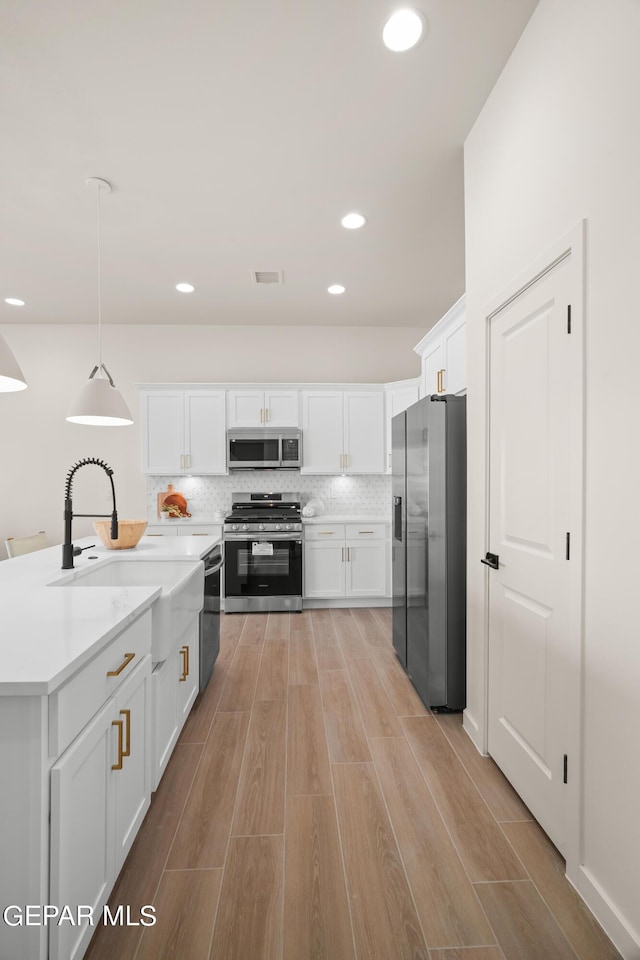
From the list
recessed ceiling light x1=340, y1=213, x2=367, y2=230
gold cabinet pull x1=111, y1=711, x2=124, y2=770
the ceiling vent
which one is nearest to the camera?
gold cabinet pull x1=111, y1=711, x2=124, y2=770

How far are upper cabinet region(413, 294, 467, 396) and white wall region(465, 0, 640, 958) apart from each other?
0.94 m

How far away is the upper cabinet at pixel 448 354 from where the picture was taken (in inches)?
107

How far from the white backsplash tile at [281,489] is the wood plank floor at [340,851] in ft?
8.90

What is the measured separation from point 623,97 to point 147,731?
2416 millimetres

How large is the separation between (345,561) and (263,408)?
1.76m

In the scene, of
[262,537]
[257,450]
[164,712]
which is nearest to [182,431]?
[257,450]

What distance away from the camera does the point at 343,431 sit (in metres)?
4.94

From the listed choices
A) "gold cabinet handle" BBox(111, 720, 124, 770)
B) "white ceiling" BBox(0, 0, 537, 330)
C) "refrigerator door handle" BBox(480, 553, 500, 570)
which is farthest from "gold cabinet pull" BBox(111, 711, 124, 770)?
"white ceiling" BBox(0, 0, 537, 330)

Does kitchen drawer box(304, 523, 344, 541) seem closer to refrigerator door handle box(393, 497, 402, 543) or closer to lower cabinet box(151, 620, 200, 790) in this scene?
refrigerator door handle box(393, 497, 402, 543)

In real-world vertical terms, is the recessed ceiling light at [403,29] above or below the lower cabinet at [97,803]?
above

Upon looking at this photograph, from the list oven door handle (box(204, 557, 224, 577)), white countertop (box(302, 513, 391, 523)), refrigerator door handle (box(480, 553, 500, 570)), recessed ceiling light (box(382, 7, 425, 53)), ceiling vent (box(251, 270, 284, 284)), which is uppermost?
ceiling vent (box(251, 270, 284, 284))

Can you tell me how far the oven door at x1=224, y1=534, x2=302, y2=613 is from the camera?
15.0 feet

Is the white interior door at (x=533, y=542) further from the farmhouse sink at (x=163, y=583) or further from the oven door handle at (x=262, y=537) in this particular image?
the oven door handle at (x=262, y=537)

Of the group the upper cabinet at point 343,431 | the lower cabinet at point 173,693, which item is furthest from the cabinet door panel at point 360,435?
the lower cabinet at point 173,693
